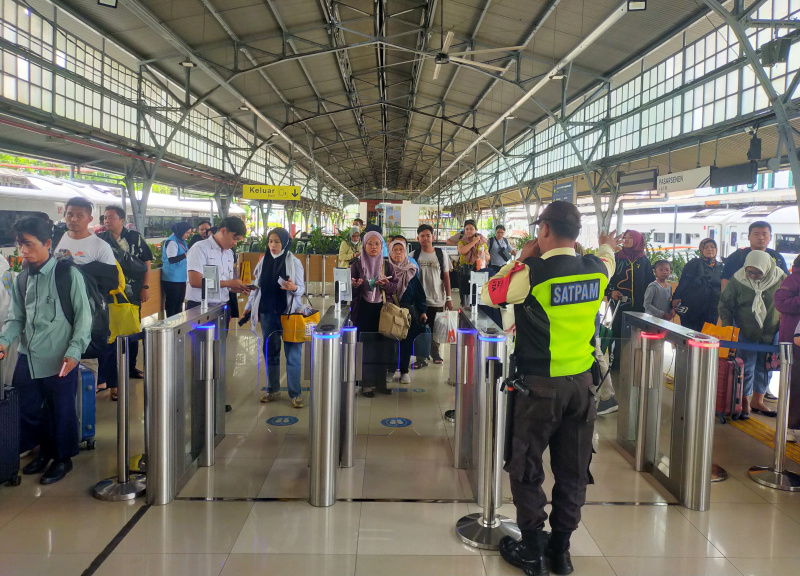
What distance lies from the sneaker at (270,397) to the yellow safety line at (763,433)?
13.6 feet

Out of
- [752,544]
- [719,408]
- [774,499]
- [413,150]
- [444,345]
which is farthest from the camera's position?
[413,150]

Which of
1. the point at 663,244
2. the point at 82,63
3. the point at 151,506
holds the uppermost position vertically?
the point at 82,63

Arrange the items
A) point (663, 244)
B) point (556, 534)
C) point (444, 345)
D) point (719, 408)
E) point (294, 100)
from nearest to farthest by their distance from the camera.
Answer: point (556, 534), point (444, 345), point (719, 408), point (294, 100), point (663, 244)

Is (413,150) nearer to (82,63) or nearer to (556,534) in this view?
(82,63)

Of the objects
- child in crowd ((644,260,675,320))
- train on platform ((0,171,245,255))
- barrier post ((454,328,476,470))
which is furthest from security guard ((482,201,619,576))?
train on platform ((0,171,245,255))

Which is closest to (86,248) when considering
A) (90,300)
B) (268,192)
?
(90,300)

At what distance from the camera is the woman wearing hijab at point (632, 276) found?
637cm

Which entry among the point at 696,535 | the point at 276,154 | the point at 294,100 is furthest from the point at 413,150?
the point at 696,535

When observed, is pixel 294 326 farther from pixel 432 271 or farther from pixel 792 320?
pixel 792 320

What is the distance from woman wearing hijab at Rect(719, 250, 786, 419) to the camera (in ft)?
Answer: 17.0

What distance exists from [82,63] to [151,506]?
11960 mm

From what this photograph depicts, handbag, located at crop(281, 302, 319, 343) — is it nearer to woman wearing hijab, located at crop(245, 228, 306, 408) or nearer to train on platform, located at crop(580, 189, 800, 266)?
woman wearing hijab, located at crop(245, 228, 306, 408)

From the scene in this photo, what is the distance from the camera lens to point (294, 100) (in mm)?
16844

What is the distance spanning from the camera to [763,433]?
4.90 meters
